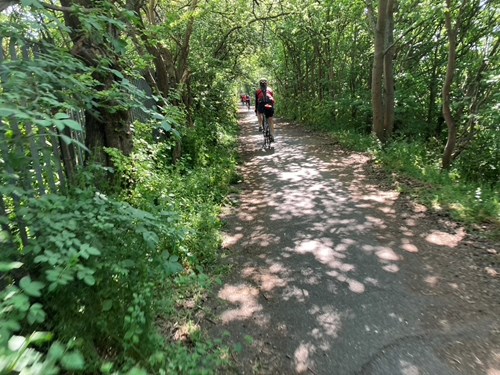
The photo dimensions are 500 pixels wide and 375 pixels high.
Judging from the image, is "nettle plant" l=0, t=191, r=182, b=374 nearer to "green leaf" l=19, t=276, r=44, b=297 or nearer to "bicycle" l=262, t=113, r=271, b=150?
"green leaf" l=19, t=276, r=44, b=297

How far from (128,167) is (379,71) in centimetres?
828

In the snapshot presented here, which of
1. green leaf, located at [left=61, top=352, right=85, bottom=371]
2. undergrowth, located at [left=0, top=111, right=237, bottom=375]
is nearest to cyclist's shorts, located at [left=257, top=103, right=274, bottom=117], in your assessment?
undergrowth, located at [left=0, top=111, right=237, bottom=375]

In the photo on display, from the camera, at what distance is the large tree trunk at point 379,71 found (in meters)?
9.33

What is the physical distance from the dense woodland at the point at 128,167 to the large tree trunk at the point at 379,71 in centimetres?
4

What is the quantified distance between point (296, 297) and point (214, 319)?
899 mm

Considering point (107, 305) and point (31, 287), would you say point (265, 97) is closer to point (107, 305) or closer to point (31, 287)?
point (107, 305)

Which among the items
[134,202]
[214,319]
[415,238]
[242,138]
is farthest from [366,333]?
[242,138]

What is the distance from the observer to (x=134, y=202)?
172 inches

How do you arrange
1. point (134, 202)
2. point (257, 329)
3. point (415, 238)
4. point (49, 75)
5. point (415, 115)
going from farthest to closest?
point (415, 115), point (415, 238), point (134, 202), point (257, 329), point (49, 75)

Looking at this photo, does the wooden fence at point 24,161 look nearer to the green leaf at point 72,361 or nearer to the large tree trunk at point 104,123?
the large tree trunk at point 104,123

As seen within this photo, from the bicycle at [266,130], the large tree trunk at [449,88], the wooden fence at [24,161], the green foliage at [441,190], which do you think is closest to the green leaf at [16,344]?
the wooden fence at [24,161]

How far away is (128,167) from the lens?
4.59m

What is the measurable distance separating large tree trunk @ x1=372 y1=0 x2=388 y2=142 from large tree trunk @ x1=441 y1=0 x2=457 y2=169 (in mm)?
1900

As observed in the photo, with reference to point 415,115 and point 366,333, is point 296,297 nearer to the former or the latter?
point 366,333
